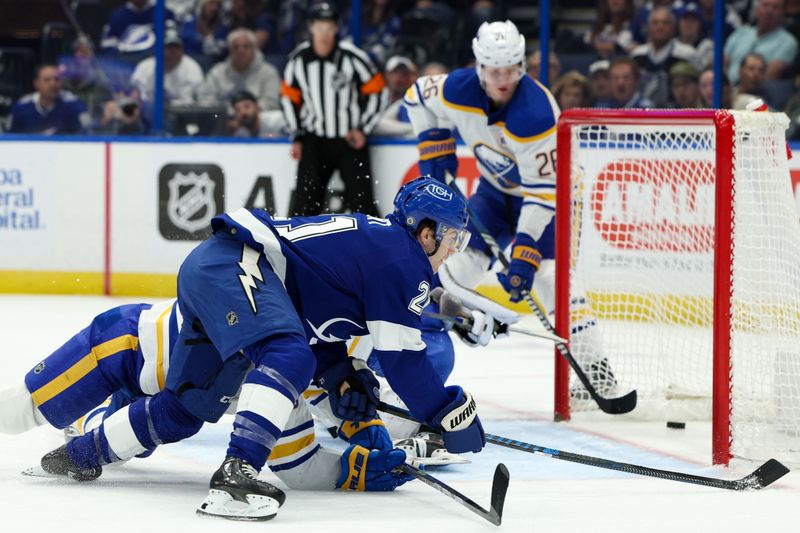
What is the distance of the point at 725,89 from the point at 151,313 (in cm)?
442

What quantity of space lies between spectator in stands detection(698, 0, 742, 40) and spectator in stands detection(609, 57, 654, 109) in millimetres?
411

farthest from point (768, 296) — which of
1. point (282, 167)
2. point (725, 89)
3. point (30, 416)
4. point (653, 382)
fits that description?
point (282, 167)

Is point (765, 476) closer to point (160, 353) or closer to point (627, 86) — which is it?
point (160, 353)

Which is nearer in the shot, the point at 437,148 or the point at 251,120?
the point at 437,148

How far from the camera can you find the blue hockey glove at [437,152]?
5.37 meters

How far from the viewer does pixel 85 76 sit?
780cm

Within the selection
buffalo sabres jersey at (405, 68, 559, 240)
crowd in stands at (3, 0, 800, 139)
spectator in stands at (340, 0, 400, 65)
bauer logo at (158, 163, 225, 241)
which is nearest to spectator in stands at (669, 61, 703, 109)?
crowd in stands at (3, 0, 800, 139)

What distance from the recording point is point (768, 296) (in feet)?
13.3

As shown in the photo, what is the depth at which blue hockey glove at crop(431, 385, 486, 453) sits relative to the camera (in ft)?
10.4

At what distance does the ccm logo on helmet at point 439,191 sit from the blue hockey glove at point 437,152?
6.77 feet

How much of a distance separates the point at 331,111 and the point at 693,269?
7.88 ft

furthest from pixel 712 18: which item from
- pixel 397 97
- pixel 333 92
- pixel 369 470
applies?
pixel 369 470

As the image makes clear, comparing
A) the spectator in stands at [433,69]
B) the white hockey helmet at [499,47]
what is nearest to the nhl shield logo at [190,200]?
the spectator in stands at [433,69]

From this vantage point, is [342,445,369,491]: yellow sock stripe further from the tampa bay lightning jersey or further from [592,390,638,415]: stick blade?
[592,390,638,415]: stick blade
